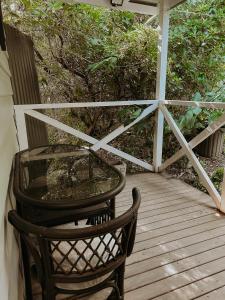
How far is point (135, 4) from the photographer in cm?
308

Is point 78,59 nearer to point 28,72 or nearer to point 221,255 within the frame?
point 28,72

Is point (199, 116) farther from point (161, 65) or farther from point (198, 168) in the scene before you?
point (198, 168)

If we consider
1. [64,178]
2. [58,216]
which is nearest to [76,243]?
[58,216]

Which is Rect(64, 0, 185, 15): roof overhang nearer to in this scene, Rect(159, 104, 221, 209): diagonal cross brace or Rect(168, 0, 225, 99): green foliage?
Rect(168, 0, 225, 99): green foliage

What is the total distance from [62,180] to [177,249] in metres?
1.14

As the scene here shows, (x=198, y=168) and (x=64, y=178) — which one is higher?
(x=64, y=178)

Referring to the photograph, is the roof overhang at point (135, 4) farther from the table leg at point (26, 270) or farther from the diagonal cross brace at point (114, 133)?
the table leg at point (26, 270)

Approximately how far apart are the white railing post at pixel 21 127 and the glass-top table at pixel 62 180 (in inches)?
30.4

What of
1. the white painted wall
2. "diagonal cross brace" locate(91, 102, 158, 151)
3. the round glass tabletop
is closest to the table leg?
the white painted wall

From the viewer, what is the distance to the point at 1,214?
92cm

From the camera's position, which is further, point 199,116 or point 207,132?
point 199,116

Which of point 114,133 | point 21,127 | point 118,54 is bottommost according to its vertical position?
point 114,133

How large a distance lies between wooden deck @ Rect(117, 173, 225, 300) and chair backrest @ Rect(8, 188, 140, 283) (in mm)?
662

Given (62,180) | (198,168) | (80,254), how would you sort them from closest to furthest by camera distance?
(80,254) → (62,180) → (198,168)
